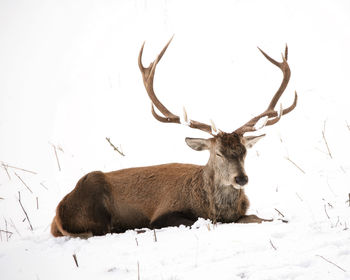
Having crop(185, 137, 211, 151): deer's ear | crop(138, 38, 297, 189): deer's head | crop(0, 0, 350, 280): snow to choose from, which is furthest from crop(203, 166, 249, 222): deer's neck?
crop(185, 137, 211, 151): deer's ear

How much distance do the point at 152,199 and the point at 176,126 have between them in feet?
13.3

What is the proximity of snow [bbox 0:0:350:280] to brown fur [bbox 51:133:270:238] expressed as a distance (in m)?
0.40

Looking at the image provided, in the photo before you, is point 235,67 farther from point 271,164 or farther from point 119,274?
point 119,274

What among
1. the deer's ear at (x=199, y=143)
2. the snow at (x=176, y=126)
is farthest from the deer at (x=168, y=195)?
the snow at (x=176, y=126)

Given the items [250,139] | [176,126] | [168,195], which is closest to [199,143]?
[250,139]

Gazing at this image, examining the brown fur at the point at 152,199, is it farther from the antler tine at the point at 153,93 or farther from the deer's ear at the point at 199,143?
the antler tine at the point at 153,93

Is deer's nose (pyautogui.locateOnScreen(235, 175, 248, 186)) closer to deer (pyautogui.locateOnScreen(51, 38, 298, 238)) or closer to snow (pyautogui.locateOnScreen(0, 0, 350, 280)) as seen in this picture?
deer (pyautogui.locateOnScreen(51, 38, 298, 238))

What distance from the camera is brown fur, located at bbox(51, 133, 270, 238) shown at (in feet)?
18.4

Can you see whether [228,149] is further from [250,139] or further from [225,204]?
[225,204]

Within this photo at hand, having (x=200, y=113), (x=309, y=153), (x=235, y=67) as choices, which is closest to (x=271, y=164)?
(x=309, y=153)

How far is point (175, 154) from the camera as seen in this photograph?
869cm

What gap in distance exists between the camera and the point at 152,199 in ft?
19.7

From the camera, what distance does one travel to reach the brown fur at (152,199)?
562 cm

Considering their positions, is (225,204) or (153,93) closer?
(225,204)
